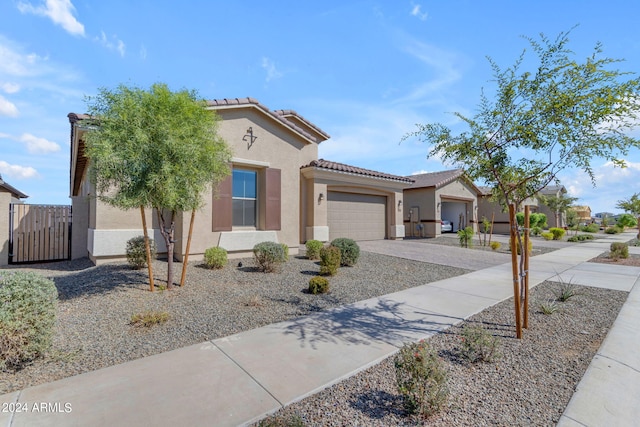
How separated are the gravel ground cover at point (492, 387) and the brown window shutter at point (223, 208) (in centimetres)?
711

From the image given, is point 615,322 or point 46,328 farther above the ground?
point 46,328

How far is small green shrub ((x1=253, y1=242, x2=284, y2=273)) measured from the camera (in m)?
8.00

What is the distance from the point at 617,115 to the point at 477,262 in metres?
7.92

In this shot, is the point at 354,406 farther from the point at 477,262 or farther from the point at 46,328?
the point at 477,262

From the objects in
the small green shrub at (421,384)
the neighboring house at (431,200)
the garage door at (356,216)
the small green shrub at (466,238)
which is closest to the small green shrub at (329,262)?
the small green shrub at (421,384)

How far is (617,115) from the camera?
3.94 meters

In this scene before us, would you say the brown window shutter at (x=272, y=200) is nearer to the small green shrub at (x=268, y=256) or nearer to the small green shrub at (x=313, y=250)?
the small green shrub at (x=313, y=250)

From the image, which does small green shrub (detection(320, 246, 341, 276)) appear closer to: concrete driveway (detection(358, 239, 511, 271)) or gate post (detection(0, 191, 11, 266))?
concrete driveway (detection(358, 239, 511, 271))

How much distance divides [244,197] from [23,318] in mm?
7358

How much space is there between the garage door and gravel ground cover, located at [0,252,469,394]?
19.0 feet

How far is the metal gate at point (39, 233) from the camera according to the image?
10.1 meters

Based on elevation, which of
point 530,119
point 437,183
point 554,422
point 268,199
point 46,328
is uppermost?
point 437,183

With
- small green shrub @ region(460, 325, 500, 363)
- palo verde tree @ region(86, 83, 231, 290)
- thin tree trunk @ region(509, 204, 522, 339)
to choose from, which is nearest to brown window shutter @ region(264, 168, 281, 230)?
palo verde tree @ region(86, 83, 231, 290)

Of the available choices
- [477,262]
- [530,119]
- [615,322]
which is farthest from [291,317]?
[477,262]
